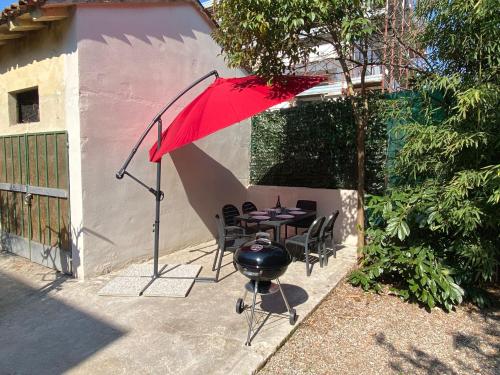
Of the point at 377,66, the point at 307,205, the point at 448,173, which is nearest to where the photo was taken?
the point at 448,173

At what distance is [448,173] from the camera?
14.5 feet

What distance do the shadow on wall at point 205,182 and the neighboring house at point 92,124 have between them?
0.10 ft

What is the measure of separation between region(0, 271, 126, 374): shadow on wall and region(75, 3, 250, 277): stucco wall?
87 centimetres

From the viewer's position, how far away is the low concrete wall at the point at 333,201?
7.21m

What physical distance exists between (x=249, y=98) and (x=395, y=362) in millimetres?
3874

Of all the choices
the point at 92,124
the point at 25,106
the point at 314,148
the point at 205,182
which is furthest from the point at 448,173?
the point at 25,106

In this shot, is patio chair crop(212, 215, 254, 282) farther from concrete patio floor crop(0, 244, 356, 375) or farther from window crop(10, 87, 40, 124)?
window crop(10, 87, 40, 124)

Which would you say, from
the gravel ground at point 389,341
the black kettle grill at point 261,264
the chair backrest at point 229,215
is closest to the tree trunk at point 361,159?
the gravel ground at point 389,341

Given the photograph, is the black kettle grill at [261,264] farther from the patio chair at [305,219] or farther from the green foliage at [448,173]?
the patio chair at [305,219]

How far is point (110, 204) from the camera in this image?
18.4 feet

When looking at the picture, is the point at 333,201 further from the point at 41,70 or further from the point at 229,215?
the point at 41,70

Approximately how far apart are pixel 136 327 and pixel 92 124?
3.00 m

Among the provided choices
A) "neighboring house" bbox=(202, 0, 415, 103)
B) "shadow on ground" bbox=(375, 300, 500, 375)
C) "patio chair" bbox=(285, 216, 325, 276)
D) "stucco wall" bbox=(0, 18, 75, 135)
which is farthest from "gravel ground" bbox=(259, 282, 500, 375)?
"neighboring house" bbox=(202, 0, 415, 103)

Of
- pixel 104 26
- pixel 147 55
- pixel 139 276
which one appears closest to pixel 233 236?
pixel 139 276
